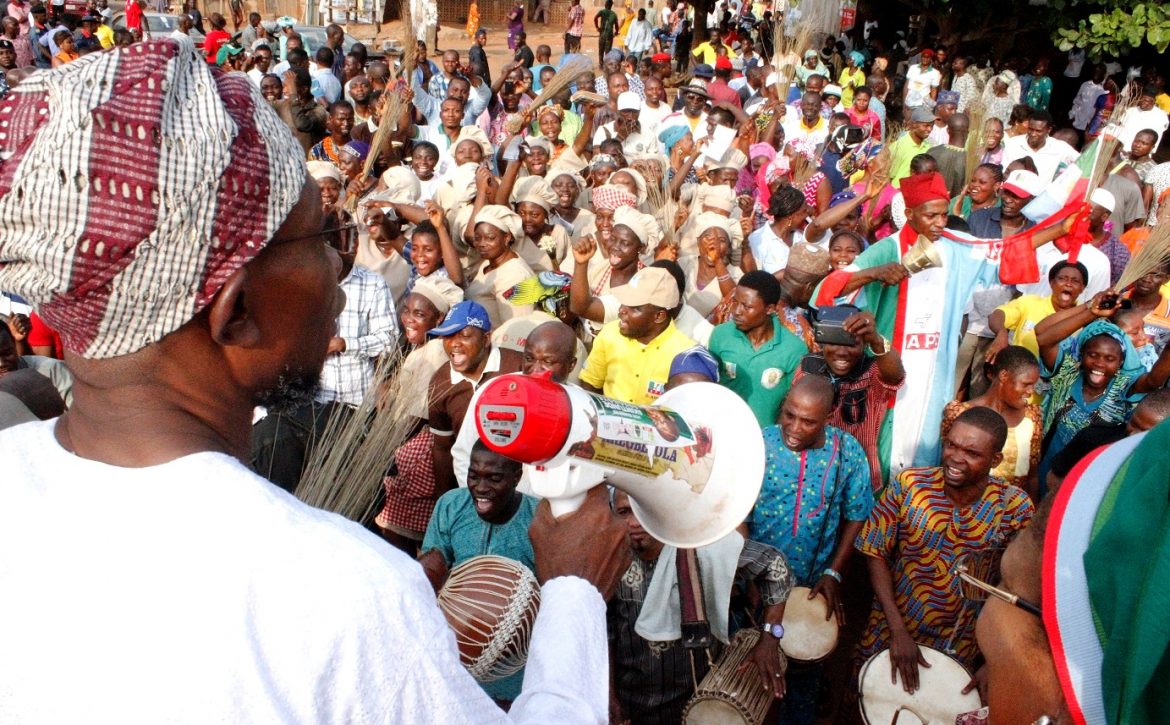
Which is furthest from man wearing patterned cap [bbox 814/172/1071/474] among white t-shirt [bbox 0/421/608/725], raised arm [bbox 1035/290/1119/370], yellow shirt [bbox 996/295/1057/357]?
white t-shirt [bbox 0/421/608/725]

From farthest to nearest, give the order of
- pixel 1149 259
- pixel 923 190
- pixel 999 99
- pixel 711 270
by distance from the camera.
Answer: pixel 999 99 → pixel 711 270 → pixel 1149 259 → pixel 923 190

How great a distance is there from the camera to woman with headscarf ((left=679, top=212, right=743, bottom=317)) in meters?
6.13

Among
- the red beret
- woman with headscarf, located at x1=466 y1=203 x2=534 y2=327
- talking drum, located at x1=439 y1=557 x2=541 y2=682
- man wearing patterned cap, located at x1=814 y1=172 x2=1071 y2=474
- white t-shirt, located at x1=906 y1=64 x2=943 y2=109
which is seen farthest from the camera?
white t-shirt, located at x1=906 y1=64 x2=943 y2=109

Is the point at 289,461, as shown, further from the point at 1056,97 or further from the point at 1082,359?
the point at 1056,97

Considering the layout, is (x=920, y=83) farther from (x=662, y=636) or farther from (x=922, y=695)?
(x=662, y=636)

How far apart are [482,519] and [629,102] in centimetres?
948

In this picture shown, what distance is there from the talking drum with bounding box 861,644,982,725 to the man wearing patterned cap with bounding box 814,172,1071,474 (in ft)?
5.50

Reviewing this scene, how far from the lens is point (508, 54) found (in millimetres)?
24938

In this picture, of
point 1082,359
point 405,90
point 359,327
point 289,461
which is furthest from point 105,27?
point 1082,359

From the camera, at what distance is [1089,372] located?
4988 mm

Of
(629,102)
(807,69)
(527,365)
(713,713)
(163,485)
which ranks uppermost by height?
(807,69)

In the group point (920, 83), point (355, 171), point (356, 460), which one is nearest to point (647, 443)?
point (356, 460)

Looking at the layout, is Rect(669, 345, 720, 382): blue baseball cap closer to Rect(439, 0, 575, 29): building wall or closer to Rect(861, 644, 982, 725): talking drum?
Rect(861, 644, 982, 725): talking drum

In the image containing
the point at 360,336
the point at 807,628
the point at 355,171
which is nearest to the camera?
the point at 807,628
